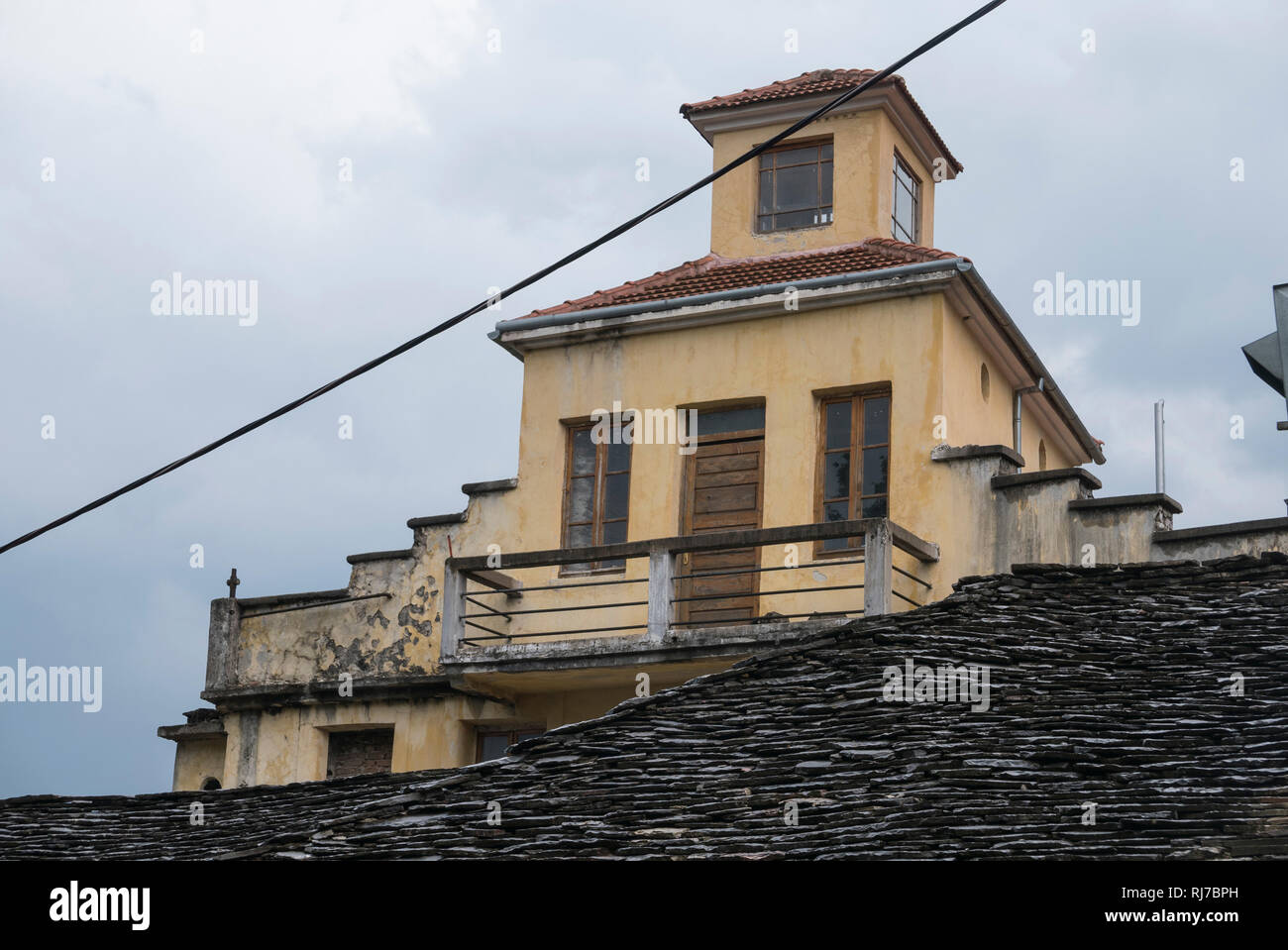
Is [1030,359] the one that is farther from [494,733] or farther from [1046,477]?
[494,733]

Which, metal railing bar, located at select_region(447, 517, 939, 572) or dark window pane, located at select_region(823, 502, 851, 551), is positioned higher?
dark window pane, located at select_region(823, 502, 851, 551)

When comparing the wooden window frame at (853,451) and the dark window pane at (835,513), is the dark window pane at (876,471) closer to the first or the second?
the wooden window frame at (853,451)

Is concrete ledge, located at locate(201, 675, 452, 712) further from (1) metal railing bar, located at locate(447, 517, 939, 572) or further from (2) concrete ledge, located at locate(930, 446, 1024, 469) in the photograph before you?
(2) concrete ledge, located at locate(930, 446, 1024, 469)

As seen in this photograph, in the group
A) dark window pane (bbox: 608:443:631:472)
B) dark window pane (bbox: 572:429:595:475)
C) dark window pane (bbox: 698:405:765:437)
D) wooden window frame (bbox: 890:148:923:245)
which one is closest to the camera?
dark window pane (bbox: 698:405:765:437)

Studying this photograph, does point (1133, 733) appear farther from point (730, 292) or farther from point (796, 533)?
point (730, 292)

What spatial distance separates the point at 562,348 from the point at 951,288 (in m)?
4.80

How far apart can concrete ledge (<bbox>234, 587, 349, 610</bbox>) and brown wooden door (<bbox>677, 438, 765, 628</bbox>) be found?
4173mm

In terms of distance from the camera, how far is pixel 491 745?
21141mm

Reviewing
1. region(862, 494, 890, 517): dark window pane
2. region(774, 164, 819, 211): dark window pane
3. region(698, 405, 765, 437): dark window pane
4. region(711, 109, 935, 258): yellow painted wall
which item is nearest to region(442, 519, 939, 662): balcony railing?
region(862, 494, 890, 517): dark window pane

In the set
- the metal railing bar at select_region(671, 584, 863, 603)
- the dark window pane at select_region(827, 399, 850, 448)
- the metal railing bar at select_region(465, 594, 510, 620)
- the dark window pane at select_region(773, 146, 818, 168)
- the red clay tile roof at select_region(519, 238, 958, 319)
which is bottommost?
the metal railing bar at select_region(465, 594, 510, 620)

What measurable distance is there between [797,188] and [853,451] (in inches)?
180

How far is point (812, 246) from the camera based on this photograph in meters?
23.0

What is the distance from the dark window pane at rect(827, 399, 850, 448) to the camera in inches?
816
